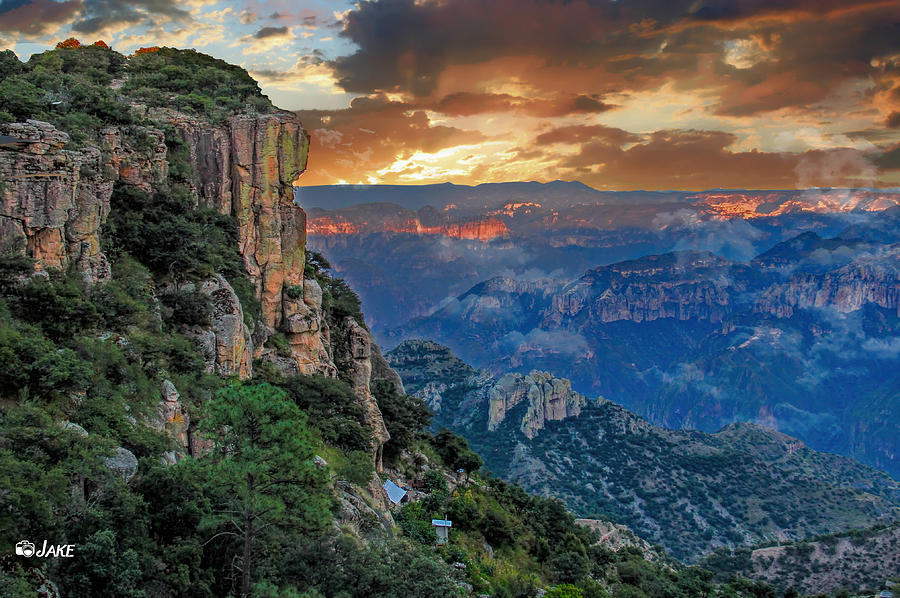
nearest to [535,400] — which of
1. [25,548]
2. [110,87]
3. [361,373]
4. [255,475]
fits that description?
[361,373]

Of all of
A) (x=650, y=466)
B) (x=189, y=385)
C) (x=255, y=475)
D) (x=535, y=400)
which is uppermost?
(x=255, y=475)

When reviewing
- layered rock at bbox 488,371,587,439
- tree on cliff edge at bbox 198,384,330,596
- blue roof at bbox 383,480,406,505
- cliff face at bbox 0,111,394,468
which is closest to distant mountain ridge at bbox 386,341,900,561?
layered rock at bbox 488,371,587,439

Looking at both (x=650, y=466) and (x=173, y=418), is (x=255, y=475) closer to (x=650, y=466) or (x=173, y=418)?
(x=173, y=418)

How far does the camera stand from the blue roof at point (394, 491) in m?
37.8

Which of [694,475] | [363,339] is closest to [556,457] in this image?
[694,475]

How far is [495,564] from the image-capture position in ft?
127

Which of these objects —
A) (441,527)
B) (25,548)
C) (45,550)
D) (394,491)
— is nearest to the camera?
(25,548)

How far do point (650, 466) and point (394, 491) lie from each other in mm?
111700

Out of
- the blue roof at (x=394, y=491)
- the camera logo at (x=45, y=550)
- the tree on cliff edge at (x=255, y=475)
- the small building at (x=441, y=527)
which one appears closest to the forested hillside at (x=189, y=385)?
the tree on cliff edge at (x=255, y=475)

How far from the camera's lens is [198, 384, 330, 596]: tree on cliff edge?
16.9 metres

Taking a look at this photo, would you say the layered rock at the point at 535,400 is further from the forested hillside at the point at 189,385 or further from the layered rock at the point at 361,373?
the layered rock at the point at 361,373

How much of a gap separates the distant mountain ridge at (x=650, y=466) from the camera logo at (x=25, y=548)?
108 m

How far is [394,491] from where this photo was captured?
128ft

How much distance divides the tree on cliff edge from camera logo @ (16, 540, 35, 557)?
3668 millimetres
